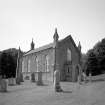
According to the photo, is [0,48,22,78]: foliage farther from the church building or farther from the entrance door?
the entrance door

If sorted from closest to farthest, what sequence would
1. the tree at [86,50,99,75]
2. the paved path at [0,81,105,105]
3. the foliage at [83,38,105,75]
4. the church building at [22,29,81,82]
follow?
the paved path at [0,81,105,105] < the church building at [22,29,81,82] < the foliage at [83,38,105,75] < the tree at [86,50,99,75]

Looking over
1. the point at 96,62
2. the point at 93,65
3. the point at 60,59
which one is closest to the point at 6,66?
the point at 60,59

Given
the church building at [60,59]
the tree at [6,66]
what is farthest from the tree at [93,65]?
the tree at [6,66]

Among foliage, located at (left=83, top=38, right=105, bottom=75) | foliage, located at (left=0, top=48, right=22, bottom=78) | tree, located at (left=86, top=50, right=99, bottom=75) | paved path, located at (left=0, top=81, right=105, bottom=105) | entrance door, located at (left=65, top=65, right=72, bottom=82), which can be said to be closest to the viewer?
paved path, located at (left=0, top=81, right=105, bottom=105)

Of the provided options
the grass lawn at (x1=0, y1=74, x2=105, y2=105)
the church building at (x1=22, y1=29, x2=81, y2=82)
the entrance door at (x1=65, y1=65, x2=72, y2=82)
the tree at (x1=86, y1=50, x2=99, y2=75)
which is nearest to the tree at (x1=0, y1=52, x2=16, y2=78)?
the church building at (x1=22, y1=29, x2=81, y2=82)

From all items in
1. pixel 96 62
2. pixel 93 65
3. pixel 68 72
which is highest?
pixel 96 62

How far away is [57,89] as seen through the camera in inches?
602

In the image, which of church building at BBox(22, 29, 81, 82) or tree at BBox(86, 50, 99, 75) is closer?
church building at BBox(22, 29, 81, 82)

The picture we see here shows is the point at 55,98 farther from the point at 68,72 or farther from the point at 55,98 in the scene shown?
the point at 68,72

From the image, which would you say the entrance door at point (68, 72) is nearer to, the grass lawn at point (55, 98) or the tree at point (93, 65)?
the grass lawn at point (55, 98)

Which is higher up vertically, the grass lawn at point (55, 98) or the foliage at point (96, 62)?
the foliage at point (96, 62)

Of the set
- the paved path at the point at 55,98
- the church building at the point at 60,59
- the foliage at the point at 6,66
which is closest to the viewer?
the paved path at the point at 55,98

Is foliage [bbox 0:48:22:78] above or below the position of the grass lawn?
above

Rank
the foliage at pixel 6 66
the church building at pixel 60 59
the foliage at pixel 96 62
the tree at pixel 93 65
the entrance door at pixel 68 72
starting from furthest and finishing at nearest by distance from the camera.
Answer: the foliage at pixel 6 66 < the tree at pixel 93 65 < the foliage at pixel 96 62 < the entrance door at pixel 68 72 < the church building at pixel 60 59
